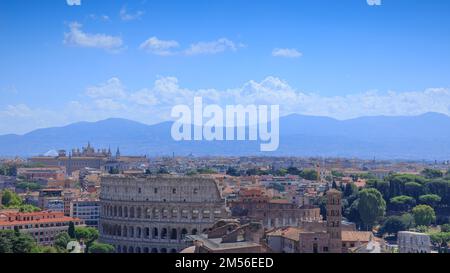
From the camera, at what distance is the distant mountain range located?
99312 mm

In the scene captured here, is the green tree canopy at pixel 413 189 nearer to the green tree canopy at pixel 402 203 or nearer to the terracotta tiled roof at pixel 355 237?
the green tree canopy at pixel 402 203

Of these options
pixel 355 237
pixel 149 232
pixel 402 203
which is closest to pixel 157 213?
pixel 149 232

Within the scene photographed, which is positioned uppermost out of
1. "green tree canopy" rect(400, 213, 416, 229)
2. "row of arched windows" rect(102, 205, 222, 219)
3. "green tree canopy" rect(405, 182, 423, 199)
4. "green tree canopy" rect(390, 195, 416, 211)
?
"green tree canopy" rect(405, 182, 423, 199)

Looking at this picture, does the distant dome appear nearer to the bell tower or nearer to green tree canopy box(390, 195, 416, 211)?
green tree canopy box(390, 195, 416, 211)

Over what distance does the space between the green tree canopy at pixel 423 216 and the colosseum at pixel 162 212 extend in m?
9.54

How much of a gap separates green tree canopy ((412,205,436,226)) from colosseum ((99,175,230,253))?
9.54 m

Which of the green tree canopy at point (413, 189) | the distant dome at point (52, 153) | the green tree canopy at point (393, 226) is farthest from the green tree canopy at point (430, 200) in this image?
the distant dome at point (52, 153)

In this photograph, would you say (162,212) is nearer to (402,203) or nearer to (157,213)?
(157,213)

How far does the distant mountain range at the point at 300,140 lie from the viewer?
→ 99.3m

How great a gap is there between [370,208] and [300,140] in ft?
253

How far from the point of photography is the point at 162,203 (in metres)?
26.2

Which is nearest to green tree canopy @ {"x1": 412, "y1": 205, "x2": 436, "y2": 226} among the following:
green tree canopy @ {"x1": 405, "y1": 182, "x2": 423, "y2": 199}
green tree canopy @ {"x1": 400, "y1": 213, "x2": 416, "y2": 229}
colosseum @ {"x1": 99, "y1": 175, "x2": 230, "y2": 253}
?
green tree canopy @ {"x1": 400, "y1": 213, "x2": 416, "y2": 229}

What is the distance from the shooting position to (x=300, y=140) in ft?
358
